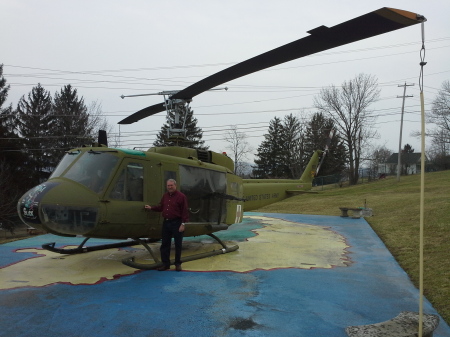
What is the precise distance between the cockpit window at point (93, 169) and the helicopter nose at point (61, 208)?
0.16 metres

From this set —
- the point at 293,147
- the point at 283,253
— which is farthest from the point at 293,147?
the point at 283,253

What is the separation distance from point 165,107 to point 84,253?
11.6 ft

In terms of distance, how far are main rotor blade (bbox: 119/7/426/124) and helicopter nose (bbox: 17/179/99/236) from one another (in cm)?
288

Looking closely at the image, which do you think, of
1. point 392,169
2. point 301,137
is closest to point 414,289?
point 301,137

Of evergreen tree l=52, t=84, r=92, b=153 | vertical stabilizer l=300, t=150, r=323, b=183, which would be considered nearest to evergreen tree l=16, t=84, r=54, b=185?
evergreen tree l=52, t=84, r=92, b=153

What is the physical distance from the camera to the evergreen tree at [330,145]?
4547 centimetres

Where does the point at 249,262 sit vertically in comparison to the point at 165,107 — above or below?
below

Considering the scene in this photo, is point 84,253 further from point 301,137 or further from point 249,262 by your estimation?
point 301,137

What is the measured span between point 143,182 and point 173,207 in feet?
2.37

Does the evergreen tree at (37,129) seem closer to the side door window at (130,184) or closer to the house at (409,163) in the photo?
the side door window at (130,184)

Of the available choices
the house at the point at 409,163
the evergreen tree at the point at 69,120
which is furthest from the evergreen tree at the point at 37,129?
the house at the point at 409,163

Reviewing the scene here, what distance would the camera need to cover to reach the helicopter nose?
5.20m

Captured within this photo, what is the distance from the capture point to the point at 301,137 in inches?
1869

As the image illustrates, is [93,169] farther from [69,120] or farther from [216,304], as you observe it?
[69,120]
